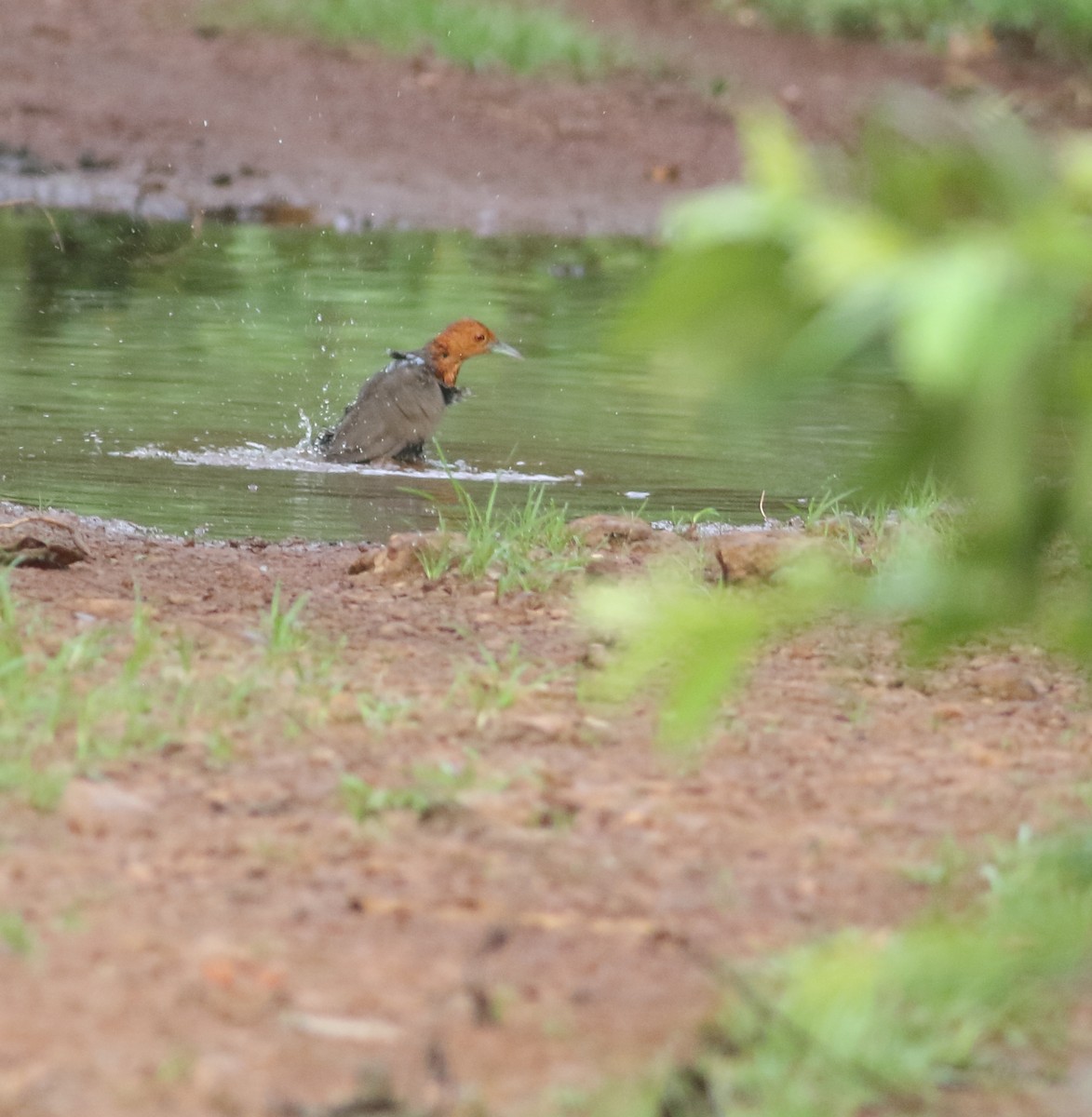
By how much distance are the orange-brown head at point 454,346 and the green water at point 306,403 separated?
303 mm

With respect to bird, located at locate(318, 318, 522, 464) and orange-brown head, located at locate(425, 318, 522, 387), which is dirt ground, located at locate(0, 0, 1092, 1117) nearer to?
bird, located at locate(318, 318, 522, 464)

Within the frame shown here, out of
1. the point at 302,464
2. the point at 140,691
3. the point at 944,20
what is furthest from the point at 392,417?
the point at 944,20

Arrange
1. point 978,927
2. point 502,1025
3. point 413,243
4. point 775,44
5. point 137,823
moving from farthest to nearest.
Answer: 1. point 775,44
2. point 413,243
3. point 137,823
4. point 978,927
5. point 502,1025

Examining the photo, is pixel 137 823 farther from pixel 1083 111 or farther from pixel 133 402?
pixel 1083 111

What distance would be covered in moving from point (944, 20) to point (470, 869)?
948 inches

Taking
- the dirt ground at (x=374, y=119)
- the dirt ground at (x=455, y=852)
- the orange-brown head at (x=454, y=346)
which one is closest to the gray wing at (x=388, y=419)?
the orange-brown head at (x=454, y=346)

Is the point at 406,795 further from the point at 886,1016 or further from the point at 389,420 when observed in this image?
the point at 389,420

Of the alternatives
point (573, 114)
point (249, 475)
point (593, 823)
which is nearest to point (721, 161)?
point (573, 114)

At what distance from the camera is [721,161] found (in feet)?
69.3

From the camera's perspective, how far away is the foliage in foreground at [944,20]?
2541 cm

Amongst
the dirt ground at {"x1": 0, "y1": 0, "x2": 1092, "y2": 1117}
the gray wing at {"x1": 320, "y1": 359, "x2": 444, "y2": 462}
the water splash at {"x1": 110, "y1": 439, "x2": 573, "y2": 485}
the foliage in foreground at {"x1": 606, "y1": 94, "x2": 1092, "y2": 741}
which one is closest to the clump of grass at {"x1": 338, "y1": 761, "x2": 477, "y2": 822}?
the dirt ground at {"x1": 0, "y1": 0, "x2": 1092, "y2": 1117}

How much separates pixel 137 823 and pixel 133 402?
6.57 metres

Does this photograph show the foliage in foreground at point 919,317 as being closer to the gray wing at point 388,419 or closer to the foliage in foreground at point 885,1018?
the foliage in foreground at point 885,1018

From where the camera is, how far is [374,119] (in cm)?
2112
